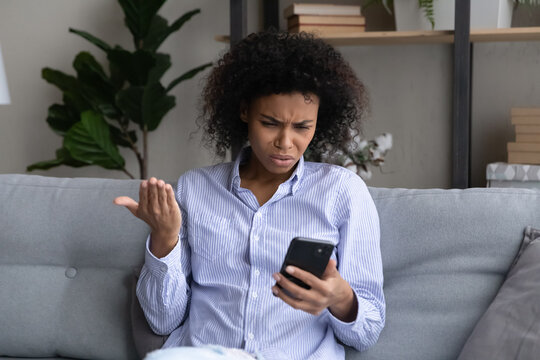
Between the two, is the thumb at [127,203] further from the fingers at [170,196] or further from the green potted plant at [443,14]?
the green potted plant at [443,14]

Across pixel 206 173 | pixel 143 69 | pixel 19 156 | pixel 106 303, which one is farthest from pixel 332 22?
pixel 19 156

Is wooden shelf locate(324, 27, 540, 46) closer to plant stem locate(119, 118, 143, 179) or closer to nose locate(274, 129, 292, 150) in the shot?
plant stem locate(119, 118, 143, 179)

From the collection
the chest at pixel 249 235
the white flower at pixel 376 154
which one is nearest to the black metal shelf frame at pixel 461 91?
the white flower at pixel 376 154

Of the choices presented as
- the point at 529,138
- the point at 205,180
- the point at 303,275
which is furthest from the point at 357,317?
the point at 529,138

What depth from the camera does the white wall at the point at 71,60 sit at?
3279 mm

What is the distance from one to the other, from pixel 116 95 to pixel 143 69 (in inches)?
6.4

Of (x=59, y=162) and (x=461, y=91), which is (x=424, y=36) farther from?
(x=59, y=162)

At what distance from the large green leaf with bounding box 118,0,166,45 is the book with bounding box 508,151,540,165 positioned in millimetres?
1573

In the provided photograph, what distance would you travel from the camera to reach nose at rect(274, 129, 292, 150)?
4.52 feet

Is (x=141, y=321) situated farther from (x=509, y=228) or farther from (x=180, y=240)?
(x=509, y=228)

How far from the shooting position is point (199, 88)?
3281mm

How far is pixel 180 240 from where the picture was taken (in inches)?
56.9

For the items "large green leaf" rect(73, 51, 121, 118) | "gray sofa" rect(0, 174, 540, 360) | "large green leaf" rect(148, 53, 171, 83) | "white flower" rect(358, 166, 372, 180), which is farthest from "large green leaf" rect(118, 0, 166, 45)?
"gray sofa" rect(0, 174, 540, 360)

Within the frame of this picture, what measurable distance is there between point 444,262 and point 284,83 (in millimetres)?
518
